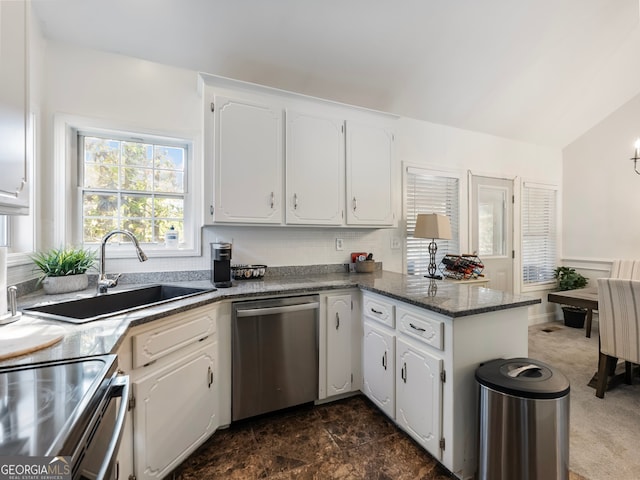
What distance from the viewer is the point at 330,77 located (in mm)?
2709

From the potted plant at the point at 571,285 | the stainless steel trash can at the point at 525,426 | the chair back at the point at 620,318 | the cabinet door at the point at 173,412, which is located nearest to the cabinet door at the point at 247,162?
the cabinet door at the point at 173,412

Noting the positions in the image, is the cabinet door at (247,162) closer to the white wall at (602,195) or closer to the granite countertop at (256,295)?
the granite countertop at (256,295)

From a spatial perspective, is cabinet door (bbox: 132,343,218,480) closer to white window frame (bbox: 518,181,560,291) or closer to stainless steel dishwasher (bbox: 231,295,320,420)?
stainless steel dishwasher (bbox: 231,295,320,420)

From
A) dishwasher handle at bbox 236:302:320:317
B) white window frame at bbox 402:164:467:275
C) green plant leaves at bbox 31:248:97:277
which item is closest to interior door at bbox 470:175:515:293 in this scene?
white window frame at bbox 402:164:467:275

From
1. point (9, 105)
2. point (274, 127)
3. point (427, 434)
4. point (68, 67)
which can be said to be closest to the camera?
point (9, 105)

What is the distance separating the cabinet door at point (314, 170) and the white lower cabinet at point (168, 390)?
1098 millimetres

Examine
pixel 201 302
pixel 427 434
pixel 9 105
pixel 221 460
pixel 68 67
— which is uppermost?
pixel 68 67

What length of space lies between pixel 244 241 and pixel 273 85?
146cm

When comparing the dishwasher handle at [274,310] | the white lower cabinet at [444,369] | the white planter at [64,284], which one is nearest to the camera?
the white lower cabinet at [444,369]

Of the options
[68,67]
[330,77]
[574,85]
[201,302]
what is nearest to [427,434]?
[201,302]

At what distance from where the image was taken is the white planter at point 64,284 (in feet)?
5.83

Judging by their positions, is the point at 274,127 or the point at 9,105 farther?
the point at 274,127

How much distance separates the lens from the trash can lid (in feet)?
4.30

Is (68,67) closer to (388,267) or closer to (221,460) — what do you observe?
(221,460)
